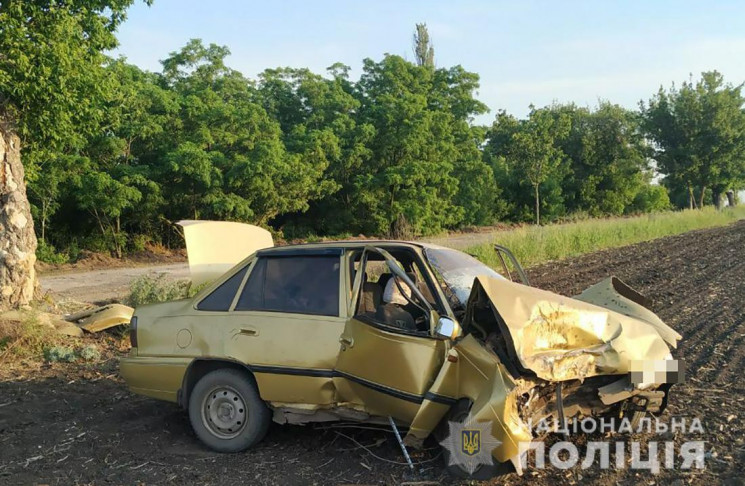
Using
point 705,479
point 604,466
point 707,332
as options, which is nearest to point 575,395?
point 604,466

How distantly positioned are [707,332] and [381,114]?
95.0 ft

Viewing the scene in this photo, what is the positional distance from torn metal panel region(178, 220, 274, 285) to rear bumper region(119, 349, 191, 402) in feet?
4.82

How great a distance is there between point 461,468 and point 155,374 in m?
2.91

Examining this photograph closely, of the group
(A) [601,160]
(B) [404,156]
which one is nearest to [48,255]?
(B) [404,156]

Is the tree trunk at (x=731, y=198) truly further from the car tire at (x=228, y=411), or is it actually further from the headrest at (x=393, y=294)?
the car tire at (x=228, y=411)

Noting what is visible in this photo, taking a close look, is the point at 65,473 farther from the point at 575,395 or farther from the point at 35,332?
the point at 35,332

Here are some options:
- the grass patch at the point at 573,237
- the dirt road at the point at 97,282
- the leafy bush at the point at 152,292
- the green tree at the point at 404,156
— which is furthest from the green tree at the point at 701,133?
the leafy bush at the point at 152,292

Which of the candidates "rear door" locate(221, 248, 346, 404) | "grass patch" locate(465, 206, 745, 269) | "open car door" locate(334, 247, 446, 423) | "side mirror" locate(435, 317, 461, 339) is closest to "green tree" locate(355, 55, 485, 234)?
"grass patch" locate(465, 206, 745, 269)

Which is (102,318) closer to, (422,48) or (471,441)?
(471,441)

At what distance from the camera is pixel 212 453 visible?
203 inches

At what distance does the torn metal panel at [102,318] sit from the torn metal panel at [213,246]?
3.79 metres

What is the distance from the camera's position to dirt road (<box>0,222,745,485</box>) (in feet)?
14.9

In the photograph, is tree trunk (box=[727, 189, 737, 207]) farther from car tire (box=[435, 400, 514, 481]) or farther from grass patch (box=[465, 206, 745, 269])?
car tire (box=[435, 400, 514, 481])

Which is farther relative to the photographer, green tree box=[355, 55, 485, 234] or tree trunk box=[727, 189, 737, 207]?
tree trunk box=[727, 189, 737, 207]
